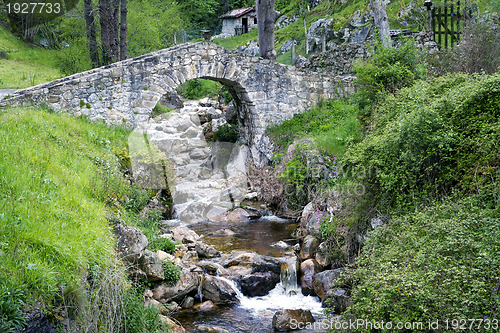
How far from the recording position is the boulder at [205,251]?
8.43m

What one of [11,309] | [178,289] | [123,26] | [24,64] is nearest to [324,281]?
[178,289]

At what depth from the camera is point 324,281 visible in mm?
6820

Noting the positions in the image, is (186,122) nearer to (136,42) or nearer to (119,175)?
(136,42)

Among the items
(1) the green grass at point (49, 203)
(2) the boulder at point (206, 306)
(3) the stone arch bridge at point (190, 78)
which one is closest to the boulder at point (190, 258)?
(2) the boulder at point (206, 306)

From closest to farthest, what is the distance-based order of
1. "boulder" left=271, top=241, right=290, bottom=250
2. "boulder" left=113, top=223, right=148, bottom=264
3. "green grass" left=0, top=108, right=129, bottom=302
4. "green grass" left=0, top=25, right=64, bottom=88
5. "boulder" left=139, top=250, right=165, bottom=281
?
"green grass" left=0, top=108, right=129, bottom=302, "boulder" left=113, top=223, right=148, bottom=264, "boulder" left=139, top=250, right=165, bottom=281, "boulder" left=271, top=241, right=290, bottom=250, "green grass" left=0, top=25, right=64, bottom=88

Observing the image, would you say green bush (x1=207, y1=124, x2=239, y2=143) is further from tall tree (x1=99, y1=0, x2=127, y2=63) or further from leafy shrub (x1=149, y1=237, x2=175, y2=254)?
leafy shrub (x1=149, y1=237, x2=175, y2=254)

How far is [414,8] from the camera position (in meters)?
17.3

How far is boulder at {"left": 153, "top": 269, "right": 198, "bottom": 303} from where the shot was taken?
6.42m

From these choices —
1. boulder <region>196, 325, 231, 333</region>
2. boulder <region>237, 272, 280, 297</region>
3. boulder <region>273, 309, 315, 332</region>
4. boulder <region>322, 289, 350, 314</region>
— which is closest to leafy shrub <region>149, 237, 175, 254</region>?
boulder <region>237, 272, 280, 297</region>

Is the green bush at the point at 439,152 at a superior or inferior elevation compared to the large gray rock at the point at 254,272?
superior

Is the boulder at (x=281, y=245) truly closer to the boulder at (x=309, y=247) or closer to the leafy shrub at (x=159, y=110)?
→ the boulder at (x=309, y=247)

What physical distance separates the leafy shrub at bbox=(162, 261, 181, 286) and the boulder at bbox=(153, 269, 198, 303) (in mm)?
66

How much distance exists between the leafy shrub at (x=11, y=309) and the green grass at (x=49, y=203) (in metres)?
0.09

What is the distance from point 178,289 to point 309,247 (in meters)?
2.78
